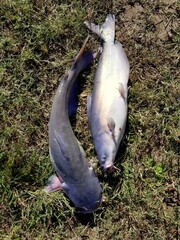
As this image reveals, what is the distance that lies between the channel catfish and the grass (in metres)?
0.19

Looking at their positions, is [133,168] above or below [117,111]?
below

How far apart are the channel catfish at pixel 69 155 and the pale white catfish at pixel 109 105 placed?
0.62 feet

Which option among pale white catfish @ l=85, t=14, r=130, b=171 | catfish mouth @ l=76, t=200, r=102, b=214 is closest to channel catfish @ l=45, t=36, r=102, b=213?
catfish mouth @ l=76, t=200, r=102, b=214

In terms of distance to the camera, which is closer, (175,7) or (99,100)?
(99,100)

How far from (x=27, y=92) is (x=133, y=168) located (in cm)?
129

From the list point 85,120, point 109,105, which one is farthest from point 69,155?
point 109,105

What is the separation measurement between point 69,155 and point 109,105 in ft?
1.96

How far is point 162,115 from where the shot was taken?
5605 mm

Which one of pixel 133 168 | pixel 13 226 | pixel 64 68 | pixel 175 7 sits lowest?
pixel 13 226

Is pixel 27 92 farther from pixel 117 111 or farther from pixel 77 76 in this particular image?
pixel 117 111

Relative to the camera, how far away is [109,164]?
5363 millimetres

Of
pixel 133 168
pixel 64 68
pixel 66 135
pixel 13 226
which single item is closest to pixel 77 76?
pixel 64 68

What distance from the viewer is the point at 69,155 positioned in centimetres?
532

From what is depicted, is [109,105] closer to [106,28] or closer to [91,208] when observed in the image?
[106,28]
